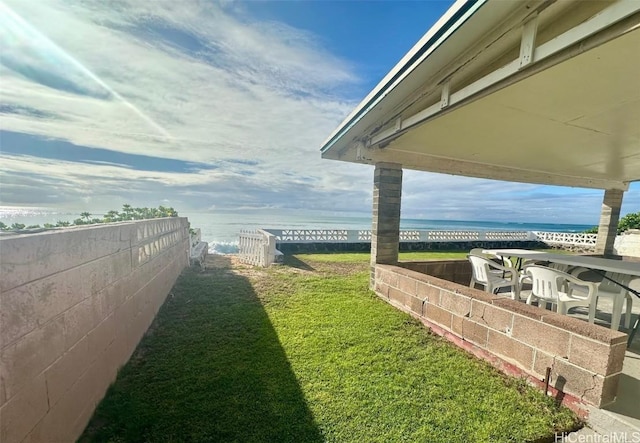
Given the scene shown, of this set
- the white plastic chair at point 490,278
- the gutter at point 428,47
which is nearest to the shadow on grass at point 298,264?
the white plastic chair at point 490,278

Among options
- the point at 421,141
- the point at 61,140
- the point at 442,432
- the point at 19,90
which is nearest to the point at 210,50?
the point at 19,90

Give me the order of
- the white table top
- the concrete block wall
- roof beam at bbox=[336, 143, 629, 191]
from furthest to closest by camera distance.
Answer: the concrete block wall, roof beam at bbox=[336, 143, 629, 191], the white table top

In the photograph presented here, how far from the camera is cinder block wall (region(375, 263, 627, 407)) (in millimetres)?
1979

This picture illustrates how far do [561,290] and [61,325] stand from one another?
5.12 m

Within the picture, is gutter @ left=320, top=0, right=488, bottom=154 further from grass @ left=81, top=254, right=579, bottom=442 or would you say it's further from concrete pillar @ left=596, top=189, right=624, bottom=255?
concrete pillar @ left=596, top=189, right=624, bottom=255

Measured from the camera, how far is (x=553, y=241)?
14.7 m

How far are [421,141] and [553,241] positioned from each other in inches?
607

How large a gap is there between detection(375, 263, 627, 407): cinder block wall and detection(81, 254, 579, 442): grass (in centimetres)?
17

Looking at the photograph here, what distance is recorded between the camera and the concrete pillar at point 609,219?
8.34 meters

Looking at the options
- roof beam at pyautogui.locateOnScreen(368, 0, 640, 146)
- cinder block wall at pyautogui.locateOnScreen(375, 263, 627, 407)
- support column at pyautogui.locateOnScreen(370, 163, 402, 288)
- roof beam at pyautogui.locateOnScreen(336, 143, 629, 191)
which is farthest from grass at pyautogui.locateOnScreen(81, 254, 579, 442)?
roof beam at pyautogui.locateOnScreen(336, 143, 629, 191)

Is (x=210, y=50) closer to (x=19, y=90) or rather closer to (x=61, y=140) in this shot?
(x=19, y=90)

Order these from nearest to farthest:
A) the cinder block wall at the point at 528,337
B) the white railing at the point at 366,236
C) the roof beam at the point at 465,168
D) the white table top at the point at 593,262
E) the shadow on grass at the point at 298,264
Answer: the cinder block wall at the point at 528,337
the white table top at the point at 593,262
the roof beam at the point at 465,168
the shadow on grass at the point at 298,264
the white railing at the point at 366,236

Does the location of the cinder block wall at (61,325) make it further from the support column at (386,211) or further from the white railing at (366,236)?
the white railing at (366,236)

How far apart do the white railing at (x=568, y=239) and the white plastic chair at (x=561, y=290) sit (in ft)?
46.5
